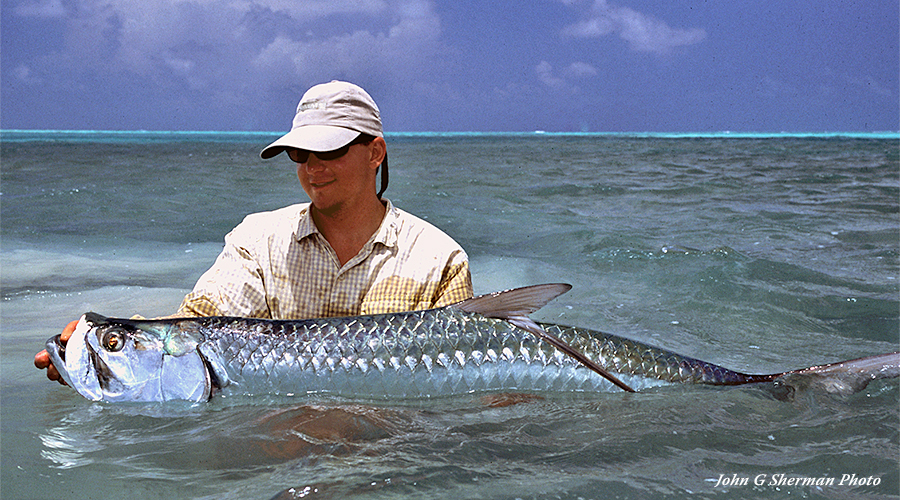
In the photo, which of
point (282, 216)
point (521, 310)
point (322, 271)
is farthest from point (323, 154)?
point (521, 310)

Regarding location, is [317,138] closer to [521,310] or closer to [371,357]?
[371,357]

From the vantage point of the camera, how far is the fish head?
2838 millimetres

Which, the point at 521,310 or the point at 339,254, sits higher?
the point at 339,254

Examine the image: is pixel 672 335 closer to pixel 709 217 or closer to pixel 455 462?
pixel 455 462

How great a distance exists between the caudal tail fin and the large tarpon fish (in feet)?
0.30

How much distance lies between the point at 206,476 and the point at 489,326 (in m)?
1.22

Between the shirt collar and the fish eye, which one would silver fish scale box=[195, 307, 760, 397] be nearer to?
the fish eye

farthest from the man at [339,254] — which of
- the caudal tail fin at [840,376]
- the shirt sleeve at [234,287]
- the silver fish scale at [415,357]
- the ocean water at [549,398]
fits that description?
the caudal tail fin at [840,376]

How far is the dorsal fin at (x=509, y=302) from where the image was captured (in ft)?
9.91

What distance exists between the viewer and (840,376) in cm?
348

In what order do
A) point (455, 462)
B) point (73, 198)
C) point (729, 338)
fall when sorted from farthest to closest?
point (73, 198) < point (729, 338) < point (455, 462)

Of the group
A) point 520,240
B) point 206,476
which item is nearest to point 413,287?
point 206,476

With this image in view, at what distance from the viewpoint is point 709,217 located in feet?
38.3

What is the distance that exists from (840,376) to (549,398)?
1341 millimetres
